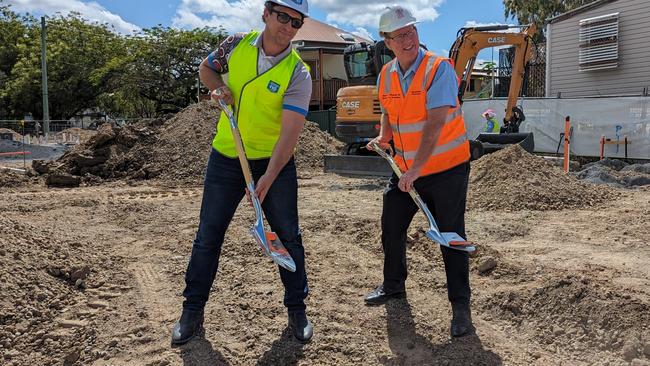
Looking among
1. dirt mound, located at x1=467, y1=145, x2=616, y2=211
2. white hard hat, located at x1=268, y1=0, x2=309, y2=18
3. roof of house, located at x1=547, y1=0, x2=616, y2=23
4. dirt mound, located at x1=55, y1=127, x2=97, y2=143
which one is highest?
roof of house, located at x1=547, y1=0, x2=616, y2=23

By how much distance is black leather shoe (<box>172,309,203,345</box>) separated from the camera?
11.3 ft

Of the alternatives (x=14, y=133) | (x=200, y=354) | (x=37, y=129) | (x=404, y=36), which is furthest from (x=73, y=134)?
(x=404, y=36)

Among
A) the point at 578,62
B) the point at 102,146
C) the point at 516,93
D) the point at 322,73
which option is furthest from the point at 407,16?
the point at 322,73

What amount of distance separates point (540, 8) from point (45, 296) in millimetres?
35043

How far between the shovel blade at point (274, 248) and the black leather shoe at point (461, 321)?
3.58ft

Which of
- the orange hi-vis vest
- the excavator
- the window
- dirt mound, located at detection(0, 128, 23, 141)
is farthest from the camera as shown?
dirt mound, located at detection(0, 128, 23, 141)

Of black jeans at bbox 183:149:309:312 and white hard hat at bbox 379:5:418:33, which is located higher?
white hard hat at bbox 379:5:418:33

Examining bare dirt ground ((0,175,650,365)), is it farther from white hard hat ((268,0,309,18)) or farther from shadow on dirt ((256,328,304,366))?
white hard hat ((268,0,309,18))

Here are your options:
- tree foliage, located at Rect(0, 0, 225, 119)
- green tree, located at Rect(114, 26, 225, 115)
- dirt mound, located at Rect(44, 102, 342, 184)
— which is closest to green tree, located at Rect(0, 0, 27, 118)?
tree foliage, located at Rect(0, 0, 225, 119)

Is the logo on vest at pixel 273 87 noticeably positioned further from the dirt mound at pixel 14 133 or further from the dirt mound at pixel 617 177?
the dirt mound at pixel 14 133

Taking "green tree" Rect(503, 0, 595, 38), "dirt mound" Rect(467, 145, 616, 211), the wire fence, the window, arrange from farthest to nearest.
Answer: "green tree" Rect(503, 0, 595, 38), the wire fence, the window, "dirt mound" Rect(467, 145, 616, 211)

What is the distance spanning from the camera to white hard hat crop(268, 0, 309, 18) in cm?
309

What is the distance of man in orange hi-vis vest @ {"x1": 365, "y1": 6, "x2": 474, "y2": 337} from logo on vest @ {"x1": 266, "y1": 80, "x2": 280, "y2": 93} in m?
0.79

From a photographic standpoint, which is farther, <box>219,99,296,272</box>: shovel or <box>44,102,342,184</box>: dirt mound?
<box>44,102,342,184</box>: dirt mound
